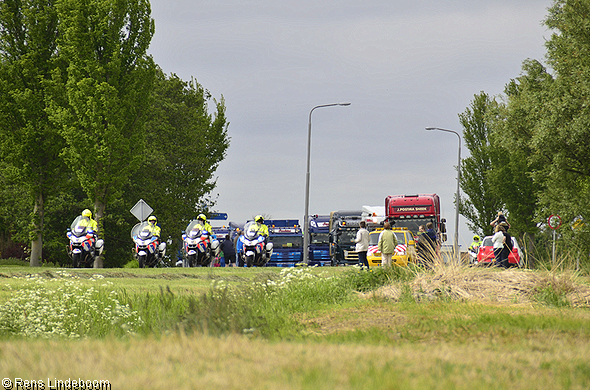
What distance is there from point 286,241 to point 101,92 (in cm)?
1468

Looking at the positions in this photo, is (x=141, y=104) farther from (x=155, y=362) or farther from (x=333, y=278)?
(x=155, y=362)

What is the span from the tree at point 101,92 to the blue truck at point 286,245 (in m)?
11.4

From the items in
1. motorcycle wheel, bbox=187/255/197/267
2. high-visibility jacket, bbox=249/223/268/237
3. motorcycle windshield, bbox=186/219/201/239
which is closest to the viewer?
motorcycle windshield, bbox=186/219/201/239

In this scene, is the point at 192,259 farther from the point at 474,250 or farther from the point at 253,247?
the point at 474,250

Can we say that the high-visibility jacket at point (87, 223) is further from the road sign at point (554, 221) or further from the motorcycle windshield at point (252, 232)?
the road sign at point (554, 221)

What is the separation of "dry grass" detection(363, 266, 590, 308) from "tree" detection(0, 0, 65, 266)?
2336 cm

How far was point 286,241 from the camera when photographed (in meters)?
39.9

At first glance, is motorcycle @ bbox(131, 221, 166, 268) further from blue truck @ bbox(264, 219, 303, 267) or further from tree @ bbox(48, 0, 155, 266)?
blue truck @ bbox(264, 219, 303, 267)

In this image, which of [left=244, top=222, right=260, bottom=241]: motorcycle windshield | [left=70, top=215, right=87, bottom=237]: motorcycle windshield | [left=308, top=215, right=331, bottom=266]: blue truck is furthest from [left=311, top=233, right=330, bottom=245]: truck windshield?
[left=70, top=215, right=87, bottom=237]: motorcycle windshield

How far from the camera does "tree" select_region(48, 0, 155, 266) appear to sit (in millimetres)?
29391

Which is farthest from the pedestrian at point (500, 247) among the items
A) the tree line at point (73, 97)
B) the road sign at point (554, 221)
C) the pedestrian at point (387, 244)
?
the tree line at point (73, 97)

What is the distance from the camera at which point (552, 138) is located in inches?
1087

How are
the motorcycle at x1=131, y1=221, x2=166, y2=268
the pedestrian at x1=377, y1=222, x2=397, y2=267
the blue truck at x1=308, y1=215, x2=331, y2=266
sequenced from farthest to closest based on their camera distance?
the blue truck at x1=308, y1=215, x2=331, y2=266, the motorcycle at x1=131, y1=221, x2=166, y2=268, the pedestrian at x1=377, y1=222, x2=397, y2=267

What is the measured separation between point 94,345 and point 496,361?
3.37 metres
